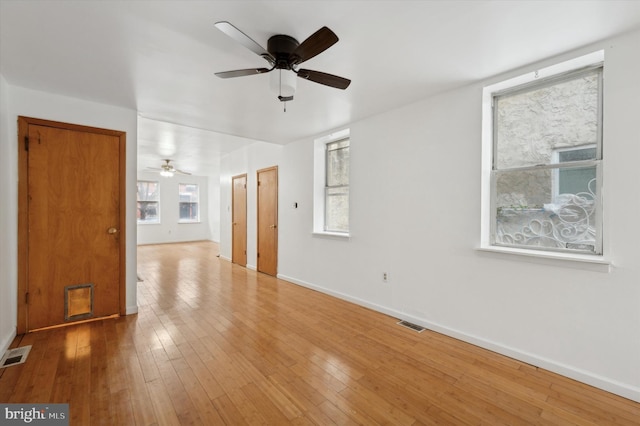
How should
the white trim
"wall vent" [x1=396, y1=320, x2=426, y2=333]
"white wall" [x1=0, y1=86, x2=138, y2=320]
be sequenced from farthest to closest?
"wall vent" [x1=396, y1=320, x2=426, y2=333] < "white wall" [x1=0, y1=86, x2=138, y2=320] < the white trim

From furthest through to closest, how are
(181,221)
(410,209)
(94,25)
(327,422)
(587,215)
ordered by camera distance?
(181,221) < (410,209) < (587,215) < (94,25) < (327,422)

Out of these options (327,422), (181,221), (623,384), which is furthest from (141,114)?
(181,221)

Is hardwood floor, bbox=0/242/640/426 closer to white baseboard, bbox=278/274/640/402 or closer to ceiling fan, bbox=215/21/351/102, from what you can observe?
white baseboard, bbox=278/274/640/402

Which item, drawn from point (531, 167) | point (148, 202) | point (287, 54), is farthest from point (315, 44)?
point (148, 202)

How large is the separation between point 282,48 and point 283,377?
246 centimetres

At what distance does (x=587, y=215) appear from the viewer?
2.21 m

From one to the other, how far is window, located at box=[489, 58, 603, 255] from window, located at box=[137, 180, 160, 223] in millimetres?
10352

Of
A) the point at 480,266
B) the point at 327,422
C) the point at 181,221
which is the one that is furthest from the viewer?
the point at 181,221

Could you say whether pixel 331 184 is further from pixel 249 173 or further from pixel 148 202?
pixel 148 202

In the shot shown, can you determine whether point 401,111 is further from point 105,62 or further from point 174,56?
point 105,62

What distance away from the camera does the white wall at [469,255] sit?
6.40 ft

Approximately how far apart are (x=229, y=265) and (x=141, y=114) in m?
3.85

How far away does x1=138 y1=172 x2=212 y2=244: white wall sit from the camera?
962 cm

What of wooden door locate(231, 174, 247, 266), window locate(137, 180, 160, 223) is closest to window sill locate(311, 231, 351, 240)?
wooden door locate(231, 174, 247, 266)
